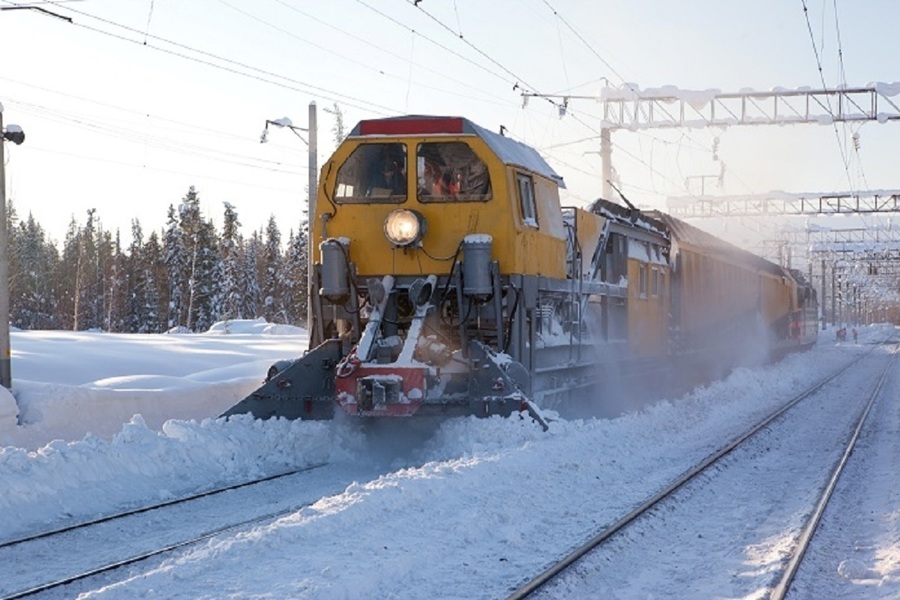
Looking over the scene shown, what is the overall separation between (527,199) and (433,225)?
53.3 inches

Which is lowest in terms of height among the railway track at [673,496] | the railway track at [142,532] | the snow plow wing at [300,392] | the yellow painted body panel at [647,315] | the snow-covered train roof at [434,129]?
the railway track at [142,532]

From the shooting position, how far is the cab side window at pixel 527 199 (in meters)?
12.6

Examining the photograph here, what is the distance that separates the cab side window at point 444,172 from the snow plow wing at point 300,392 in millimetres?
2358

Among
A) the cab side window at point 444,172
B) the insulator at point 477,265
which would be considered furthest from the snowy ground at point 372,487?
the cab side window at point 444,172

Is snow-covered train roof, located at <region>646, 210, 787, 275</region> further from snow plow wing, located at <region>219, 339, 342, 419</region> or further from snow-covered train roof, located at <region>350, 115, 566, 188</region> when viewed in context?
snow plow wing, located at <region>219, 339, 342, 419</region>

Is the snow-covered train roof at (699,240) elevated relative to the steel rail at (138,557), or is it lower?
elevated

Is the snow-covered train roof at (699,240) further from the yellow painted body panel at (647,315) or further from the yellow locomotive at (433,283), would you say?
the yellow locomotive at (433,283)

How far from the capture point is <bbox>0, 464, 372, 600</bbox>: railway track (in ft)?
22.7

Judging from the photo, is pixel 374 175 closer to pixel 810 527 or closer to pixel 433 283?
pixel 433 283

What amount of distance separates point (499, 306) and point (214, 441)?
3702 millimetres

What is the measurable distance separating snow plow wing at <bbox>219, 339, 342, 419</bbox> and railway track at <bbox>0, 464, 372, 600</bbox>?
4.27 ft

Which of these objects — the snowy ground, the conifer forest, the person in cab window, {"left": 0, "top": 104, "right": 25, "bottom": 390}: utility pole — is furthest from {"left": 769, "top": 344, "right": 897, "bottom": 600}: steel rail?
the conifer forest

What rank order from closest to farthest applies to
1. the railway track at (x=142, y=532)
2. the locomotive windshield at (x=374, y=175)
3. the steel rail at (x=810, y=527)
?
the steel rail at (x=810, y=527) → the railway track at (x=142, y=532) → the locomotive windshield at (x=374, y=175)

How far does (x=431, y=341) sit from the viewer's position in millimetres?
11969
